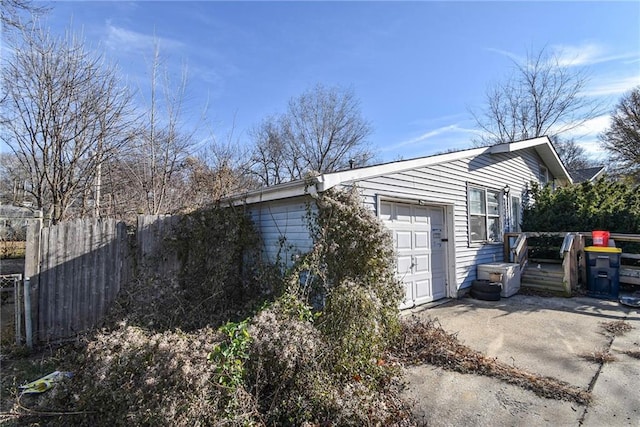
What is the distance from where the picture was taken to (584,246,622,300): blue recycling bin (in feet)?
21.9

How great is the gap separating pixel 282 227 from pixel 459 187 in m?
4.26

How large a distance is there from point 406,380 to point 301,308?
4.39 feet

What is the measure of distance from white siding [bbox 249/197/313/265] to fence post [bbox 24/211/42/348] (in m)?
3.27

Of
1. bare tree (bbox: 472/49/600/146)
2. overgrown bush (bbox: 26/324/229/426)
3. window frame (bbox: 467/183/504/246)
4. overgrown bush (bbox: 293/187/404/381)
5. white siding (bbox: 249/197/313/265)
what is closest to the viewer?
overgrown bush (bbox: 26/324/229/426)

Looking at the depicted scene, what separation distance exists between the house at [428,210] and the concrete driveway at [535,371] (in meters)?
1.07

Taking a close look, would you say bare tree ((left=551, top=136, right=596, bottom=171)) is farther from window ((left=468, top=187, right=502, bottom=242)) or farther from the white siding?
the white siding

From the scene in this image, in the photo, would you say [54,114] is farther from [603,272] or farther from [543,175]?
[543,175]

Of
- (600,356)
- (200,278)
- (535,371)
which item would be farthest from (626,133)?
(200,278)

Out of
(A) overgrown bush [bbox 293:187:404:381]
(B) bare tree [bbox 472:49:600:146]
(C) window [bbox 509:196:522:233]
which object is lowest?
(A) overgrown bush [bbox 293:187:404:381]

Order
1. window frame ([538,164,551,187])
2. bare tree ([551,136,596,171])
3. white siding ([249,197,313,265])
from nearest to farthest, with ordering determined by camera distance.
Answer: white siding ([249,197,313,265])
window frame ([538,164,551,187])
bare tree ([551,136,596,171])

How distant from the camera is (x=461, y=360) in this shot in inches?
147

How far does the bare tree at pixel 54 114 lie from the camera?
19.3ft

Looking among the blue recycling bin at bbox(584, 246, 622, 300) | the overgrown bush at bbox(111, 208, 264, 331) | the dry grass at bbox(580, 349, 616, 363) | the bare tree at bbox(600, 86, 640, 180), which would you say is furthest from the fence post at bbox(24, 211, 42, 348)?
the bare tree at bbox(600, 86, 640, 180)

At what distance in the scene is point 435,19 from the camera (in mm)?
6984
